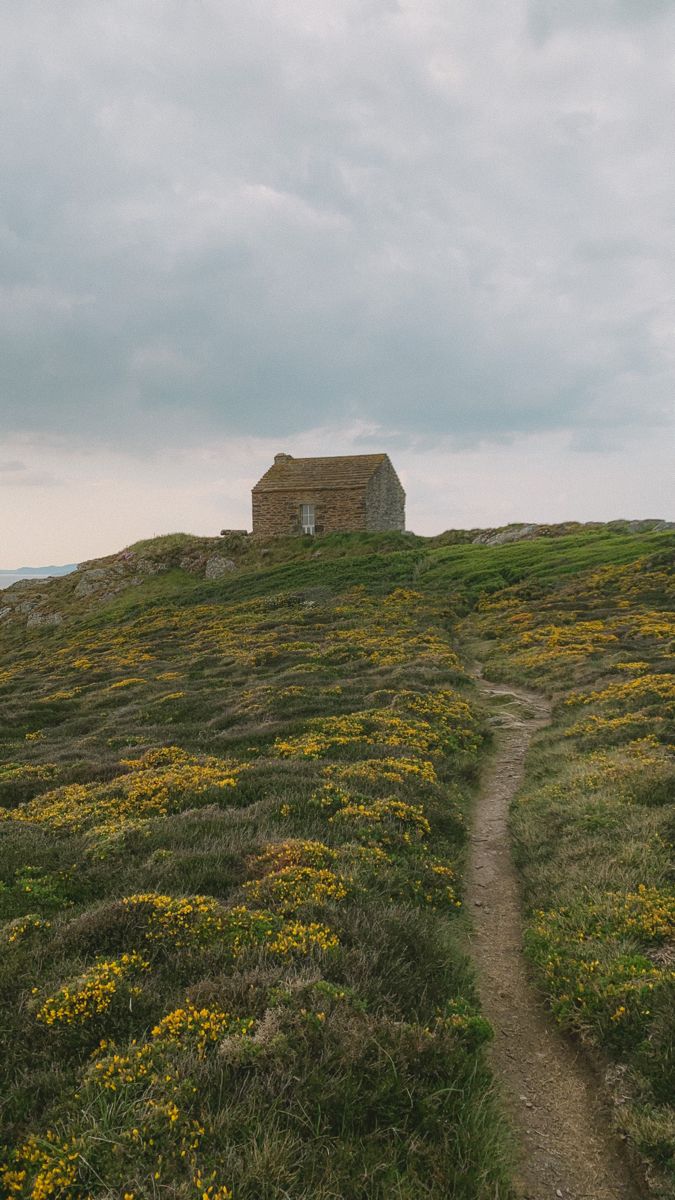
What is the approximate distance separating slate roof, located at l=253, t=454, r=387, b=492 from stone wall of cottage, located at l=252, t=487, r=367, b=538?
0.60 meters

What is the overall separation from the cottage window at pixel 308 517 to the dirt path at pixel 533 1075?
199 feet

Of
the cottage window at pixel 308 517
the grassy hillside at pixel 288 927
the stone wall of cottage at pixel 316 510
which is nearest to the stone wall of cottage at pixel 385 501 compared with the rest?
the stone wall of cottage at pixel 316 510

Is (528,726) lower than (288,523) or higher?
lower

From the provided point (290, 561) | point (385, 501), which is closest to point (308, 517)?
point (290, 561)

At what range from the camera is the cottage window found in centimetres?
7062

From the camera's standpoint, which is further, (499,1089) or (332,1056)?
(499,1089)

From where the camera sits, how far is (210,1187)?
4320mm

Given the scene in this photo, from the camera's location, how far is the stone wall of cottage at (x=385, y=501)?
228ft

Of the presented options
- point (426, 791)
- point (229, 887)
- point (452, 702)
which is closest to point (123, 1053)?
point (229, 887)

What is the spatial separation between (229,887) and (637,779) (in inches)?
337

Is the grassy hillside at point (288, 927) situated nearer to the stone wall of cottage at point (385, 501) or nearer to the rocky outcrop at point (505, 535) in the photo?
the stone wall of cottage at point (385, 501)

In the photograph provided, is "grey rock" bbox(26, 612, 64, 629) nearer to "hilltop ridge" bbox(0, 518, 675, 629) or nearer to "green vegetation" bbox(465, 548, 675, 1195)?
"hilltop ridge" bbox(0, 518, 675, 629)

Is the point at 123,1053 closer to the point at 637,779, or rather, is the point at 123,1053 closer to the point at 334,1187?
the point at 334,1187

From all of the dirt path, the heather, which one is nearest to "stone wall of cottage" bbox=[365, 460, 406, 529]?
the heather
